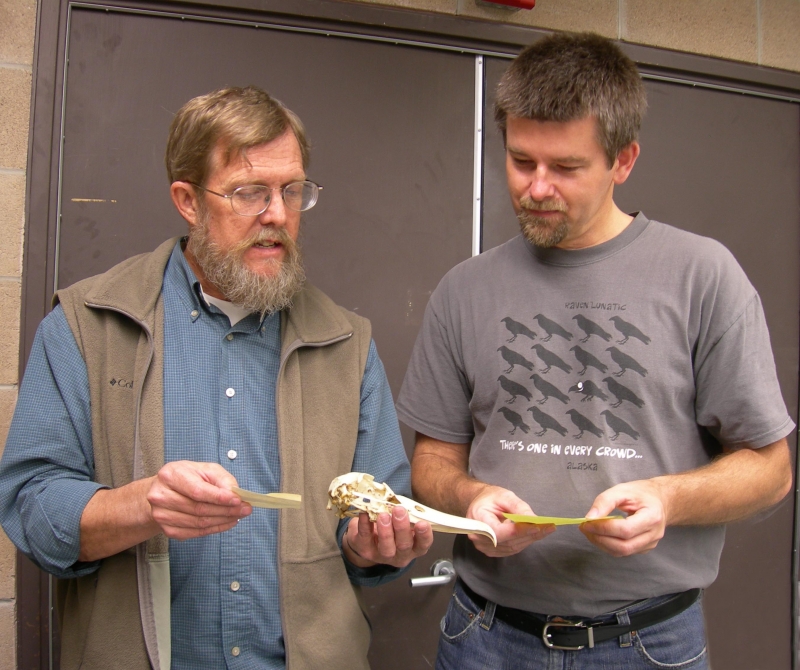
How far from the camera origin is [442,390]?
1783mm

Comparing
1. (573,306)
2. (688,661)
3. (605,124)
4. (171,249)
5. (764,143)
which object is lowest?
(688,661)

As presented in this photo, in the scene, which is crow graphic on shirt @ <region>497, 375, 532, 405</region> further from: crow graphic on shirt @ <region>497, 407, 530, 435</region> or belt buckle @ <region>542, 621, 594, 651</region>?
belt buckle @ <region>542, 621, 594, 651</region>

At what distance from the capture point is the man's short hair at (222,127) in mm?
1668

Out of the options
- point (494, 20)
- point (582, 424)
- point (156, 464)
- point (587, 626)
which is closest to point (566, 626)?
A: point (587, 626)

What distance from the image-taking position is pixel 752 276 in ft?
9.55

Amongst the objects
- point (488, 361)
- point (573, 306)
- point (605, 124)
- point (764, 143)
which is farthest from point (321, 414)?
point (764, 143)

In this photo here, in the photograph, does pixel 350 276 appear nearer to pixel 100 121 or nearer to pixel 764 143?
pixel 100 121

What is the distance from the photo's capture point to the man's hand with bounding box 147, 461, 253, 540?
4.12 ft

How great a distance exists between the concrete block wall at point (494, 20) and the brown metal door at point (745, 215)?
0.64ft

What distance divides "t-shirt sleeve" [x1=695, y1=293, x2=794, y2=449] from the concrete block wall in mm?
1625

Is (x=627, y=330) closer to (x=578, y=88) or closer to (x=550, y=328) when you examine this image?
(x=550, y=328)

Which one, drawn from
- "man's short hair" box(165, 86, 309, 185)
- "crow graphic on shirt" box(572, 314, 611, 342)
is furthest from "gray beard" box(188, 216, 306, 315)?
"crow graphic on shirt" box(572, 314, 611, 342)

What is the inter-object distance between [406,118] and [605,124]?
109 centimetres

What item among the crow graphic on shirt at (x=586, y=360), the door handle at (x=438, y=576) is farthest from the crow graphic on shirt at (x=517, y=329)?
the door handle at (x=438, y=576)
